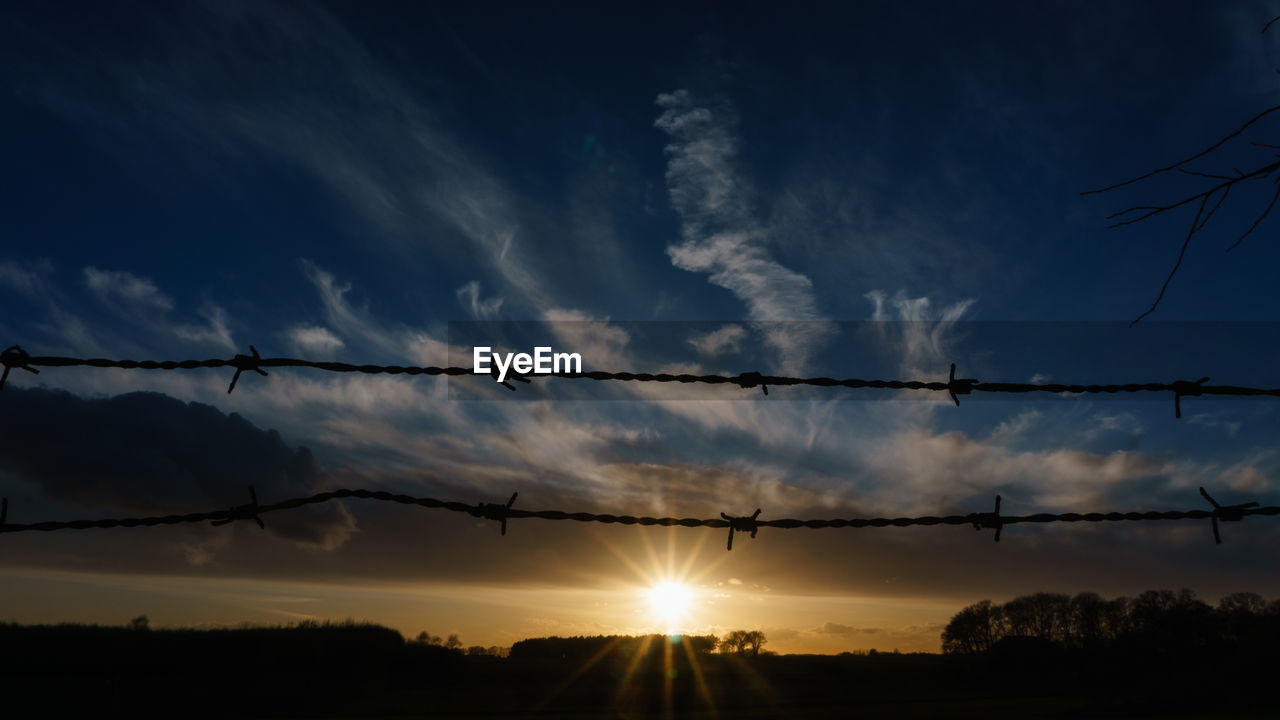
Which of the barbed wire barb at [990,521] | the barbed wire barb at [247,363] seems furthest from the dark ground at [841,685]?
the barbed wire barb at [247,363]

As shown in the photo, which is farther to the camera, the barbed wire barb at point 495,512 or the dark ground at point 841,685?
the dark ground at point 841,685

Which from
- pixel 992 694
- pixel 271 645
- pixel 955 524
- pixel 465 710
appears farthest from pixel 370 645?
pixel 955 524

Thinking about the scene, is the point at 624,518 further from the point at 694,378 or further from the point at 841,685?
the point at 841,685

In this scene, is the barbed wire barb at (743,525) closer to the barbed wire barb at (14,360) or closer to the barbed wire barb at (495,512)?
the barbed wire barb at (495,512)

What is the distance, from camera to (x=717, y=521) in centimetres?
337

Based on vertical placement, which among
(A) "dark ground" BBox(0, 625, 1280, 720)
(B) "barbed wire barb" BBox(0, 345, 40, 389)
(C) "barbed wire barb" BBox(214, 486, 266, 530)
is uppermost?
(B) "barbed wire barb" BBox(0, 345, 40, 389)

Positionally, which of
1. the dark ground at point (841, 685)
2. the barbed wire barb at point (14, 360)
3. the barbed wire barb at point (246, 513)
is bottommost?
the dark ground at point (841, 685)

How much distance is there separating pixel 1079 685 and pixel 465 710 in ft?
21.0

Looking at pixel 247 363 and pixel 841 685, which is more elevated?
pixel 247 363

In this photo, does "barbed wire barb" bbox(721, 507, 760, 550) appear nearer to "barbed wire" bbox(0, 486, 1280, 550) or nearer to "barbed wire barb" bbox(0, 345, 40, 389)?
"barbed wire" bbox(0, 486, 1280, 550)

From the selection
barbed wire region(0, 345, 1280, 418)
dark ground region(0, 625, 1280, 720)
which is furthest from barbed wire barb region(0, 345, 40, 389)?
dark ground region(0, 625, 1280, 720)

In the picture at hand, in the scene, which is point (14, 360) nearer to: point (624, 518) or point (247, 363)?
point (247, 363)

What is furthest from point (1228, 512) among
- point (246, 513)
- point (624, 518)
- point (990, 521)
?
point (246, 513)

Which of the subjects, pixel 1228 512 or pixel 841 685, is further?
pixel 841 685
